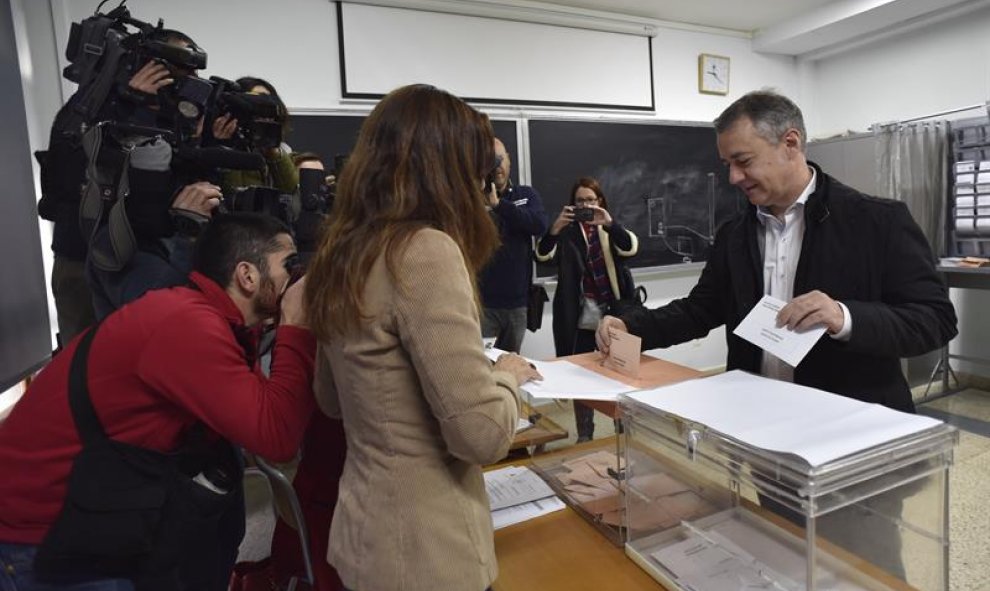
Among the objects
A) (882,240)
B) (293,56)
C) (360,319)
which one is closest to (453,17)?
(293,56)

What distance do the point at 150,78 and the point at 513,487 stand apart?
1253 millimetres

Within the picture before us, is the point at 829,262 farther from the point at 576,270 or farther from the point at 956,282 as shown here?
the point at 956,282

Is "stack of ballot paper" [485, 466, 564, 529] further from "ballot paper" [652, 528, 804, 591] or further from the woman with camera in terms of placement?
the woman with camera

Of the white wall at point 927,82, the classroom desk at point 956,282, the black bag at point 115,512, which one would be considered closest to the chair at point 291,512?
the black bag at point 115,512

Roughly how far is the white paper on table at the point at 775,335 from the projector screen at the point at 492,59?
2837 mm

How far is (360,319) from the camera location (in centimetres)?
73

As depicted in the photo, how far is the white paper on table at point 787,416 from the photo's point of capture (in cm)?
67

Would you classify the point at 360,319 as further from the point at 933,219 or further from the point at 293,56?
the point at 933,219

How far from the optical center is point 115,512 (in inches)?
36.9

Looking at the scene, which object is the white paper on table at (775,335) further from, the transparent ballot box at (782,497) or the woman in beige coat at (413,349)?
the woman in beige coat at (413,349)

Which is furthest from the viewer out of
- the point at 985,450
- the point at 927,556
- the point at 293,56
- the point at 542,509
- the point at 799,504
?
the point at 293,56

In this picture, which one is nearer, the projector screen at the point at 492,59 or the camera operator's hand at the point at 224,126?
the camera operator's hand at the point at 224,126

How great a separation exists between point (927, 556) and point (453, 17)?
3511 mm

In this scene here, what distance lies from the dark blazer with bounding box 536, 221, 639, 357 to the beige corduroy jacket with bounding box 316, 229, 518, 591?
84.2 inches
